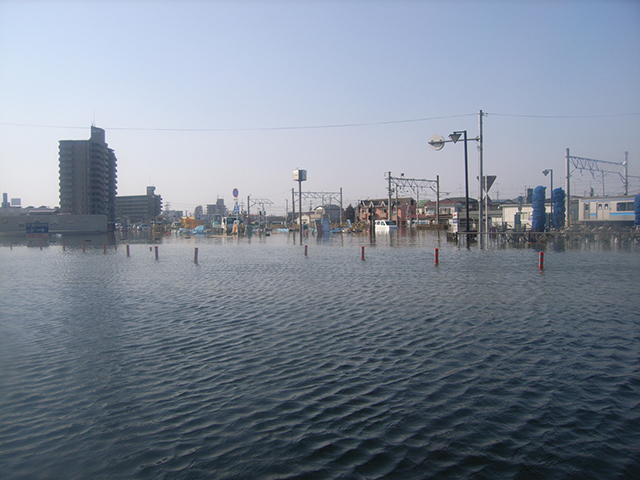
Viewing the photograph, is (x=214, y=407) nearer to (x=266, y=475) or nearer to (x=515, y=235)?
(x=266, y=475)

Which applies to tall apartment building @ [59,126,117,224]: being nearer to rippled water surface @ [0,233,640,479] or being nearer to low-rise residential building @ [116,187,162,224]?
low-rise residential building @ [116,187,162,224]

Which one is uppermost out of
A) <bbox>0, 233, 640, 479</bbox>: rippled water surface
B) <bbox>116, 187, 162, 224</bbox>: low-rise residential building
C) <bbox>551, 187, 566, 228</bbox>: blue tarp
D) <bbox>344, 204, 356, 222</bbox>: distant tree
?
<bbox>116, 187, 162, 224</bbox>: low-rise residential building

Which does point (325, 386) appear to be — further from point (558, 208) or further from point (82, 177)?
point (82, 177)

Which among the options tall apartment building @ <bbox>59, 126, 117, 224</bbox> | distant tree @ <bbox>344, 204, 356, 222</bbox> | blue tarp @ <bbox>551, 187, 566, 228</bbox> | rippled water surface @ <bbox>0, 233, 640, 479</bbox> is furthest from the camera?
distant tree @ <bbox>344, 204, 356, 222</bbox>

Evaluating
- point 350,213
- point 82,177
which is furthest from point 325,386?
point 350,213

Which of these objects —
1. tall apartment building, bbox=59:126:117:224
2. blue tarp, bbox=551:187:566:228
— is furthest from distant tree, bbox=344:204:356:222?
blue tarp, bbox=551:187:566:228

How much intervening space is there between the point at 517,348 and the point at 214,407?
5483mm

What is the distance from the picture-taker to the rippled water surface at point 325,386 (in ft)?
14.8

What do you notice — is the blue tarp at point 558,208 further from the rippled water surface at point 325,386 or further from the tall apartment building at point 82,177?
the tall apartment building at point 82,177

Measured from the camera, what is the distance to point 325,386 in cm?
640

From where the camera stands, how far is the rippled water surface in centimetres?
450

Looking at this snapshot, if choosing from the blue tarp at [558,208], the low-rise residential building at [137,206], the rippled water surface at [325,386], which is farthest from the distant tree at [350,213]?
the rippled water surface at [325,386]

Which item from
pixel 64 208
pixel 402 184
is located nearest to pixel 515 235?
pixel 402 184

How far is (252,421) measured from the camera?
5.32m
